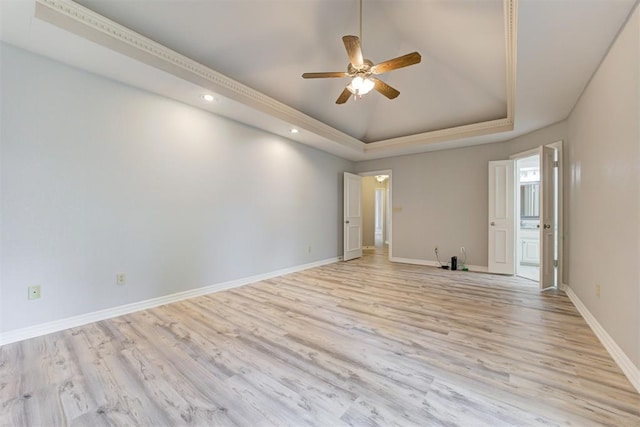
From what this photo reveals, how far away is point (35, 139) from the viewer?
7.63 ft

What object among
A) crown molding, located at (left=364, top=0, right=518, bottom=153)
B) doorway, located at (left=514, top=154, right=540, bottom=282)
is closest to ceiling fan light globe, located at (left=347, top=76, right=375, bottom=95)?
crown molding, located at (left=364, top=0, right=518, bottom=153)

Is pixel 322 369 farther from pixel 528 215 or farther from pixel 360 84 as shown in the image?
pixel 528 215

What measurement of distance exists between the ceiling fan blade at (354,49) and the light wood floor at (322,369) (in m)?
2.61

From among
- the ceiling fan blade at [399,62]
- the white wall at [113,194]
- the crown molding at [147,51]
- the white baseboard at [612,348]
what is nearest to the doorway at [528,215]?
the white baseboard at [612,348]

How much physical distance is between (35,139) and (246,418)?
2965 millimetres

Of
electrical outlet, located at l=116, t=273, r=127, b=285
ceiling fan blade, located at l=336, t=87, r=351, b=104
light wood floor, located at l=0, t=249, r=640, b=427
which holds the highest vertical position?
ceiling fan blade, located at l=336, t=87, r=351, b=104

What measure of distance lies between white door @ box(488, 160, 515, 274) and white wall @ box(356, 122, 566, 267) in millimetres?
180

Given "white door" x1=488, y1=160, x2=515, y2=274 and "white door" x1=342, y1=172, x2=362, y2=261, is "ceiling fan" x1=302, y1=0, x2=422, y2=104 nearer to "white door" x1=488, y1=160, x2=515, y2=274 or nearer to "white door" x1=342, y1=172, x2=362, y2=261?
"white door" x1=488, y1=160, x2=515, y2=274

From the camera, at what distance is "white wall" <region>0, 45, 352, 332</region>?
7.41ft

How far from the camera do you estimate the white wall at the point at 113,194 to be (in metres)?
2.26

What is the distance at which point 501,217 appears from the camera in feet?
15.4

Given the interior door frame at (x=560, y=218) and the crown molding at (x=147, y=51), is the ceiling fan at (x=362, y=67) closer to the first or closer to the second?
the crown molding at (x=147, y=51)

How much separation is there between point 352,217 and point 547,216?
11.6 feet

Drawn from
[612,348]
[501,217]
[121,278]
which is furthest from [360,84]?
[501,217]
